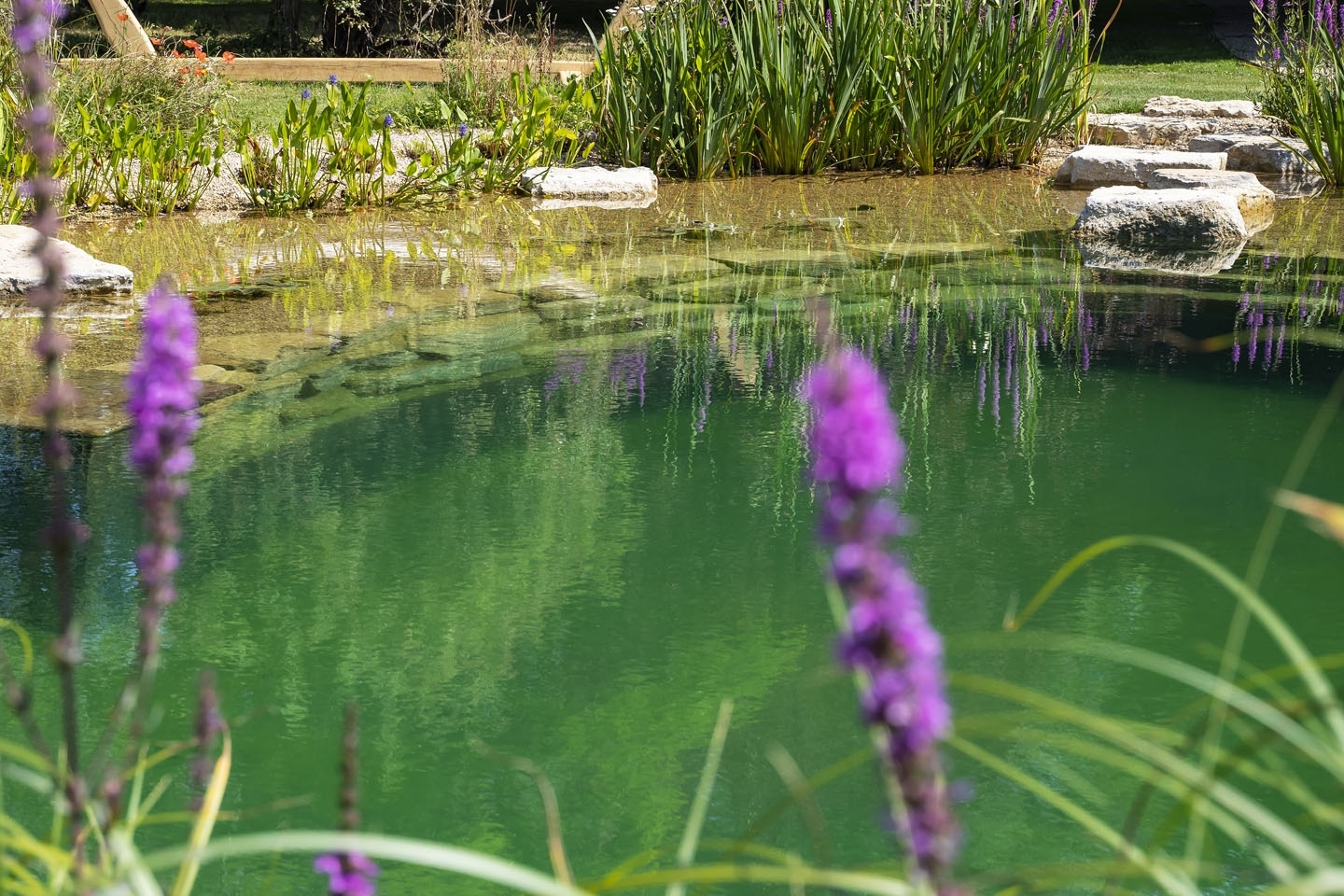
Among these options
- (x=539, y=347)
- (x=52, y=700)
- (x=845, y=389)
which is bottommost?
(x=52, y=700)

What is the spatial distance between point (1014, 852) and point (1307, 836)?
45 centimetres

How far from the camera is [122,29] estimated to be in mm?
8812

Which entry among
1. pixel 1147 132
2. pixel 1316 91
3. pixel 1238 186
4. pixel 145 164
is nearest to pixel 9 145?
pixel 145 164

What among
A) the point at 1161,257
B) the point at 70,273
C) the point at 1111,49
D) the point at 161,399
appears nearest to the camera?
the point at 161,399

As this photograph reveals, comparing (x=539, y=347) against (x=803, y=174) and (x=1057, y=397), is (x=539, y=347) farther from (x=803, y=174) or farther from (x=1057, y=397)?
(x=803, y=174)

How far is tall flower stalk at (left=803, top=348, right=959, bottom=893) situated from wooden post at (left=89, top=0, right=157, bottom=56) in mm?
8472

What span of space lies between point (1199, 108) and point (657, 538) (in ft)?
27.7

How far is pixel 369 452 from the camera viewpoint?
3652mm

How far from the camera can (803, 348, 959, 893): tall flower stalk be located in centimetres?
70

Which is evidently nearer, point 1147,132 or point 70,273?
point 70,273

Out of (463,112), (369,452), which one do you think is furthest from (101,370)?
(463,112)

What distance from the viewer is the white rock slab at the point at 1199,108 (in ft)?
33.0

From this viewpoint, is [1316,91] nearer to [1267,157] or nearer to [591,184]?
[1267,157]

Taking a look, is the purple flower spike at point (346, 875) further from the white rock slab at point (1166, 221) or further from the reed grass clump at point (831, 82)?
the reed grass clump at point (831, 82)
